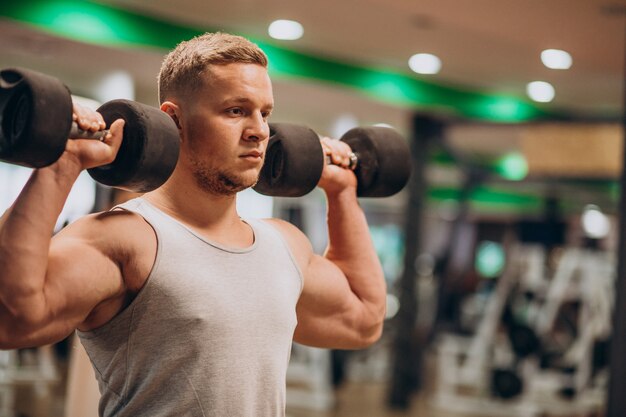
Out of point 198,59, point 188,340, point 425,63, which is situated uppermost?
point 425,63

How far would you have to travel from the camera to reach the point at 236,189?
1.47 meters

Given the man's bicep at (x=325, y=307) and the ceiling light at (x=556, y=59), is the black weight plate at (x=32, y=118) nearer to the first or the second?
the man's bicep at (x=325, y=307)

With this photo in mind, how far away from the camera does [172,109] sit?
1.47 metres

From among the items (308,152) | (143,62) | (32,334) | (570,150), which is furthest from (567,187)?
(32,334)

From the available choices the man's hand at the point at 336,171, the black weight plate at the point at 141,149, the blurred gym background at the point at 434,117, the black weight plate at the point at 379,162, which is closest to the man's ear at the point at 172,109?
the black weight plate at the point at 141,149

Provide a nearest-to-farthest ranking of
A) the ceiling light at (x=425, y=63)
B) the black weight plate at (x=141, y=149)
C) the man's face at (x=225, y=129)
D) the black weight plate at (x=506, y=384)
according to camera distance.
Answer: the black weight plate at (x=141, y=149) → the man's face at (x=225, y=129) → the black weight plate at (x=506, y=384) → the ceiling light at (x=425, y=63)

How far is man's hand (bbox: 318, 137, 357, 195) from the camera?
180 cm

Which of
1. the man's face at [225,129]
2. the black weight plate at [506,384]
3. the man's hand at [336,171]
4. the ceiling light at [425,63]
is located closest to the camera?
the man's face at [225,129]

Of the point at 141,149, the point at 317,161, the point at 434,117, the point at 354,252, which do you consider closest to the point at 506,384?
the point at 434,117

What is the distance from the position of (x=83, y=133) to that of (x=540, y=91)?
23.5 ft

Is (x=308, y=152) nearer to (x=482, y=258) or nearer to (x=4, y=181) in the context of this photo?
(x=4, y=181)

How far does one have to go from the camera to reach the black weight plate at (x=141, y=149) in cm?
130

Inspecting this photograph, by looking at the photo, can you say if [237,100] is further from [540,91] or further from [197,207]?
[540,91]

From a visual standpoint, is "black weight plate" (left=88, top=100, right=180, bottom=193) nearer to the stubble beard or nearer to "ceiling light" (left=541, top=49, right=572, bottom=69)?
the stubble beard
